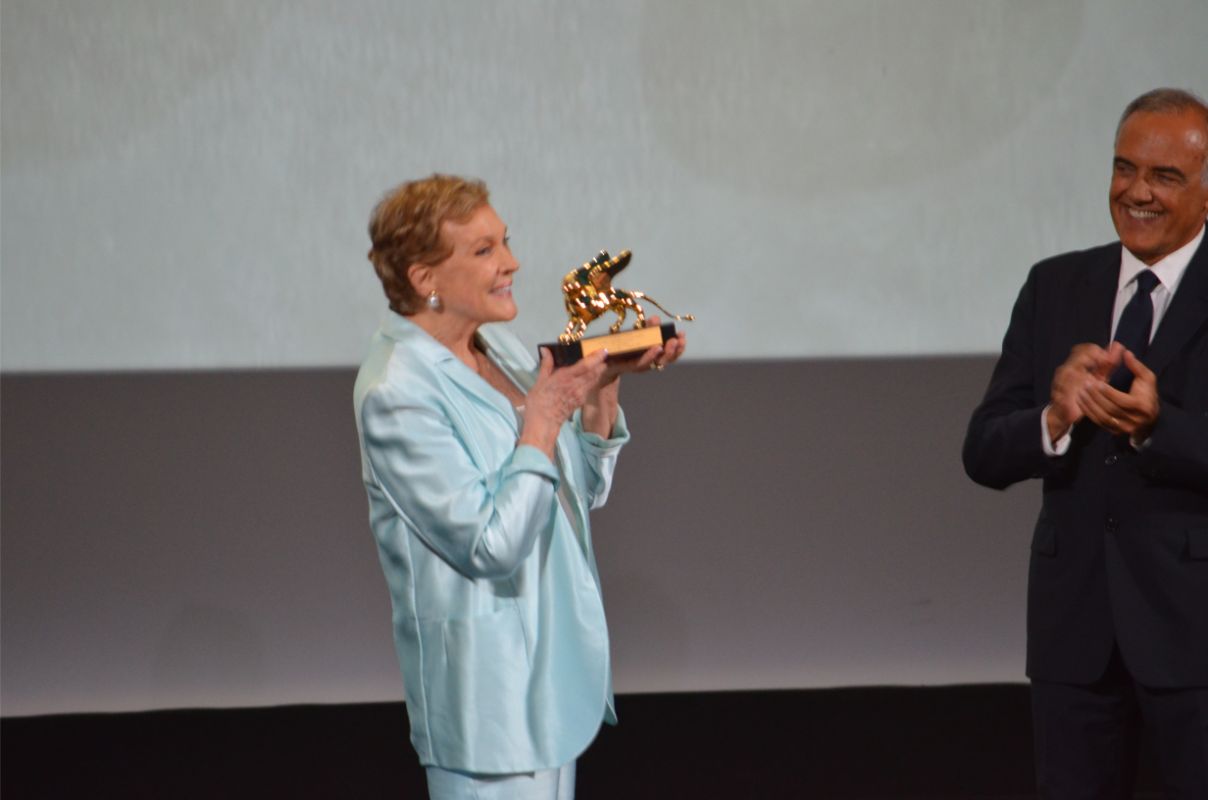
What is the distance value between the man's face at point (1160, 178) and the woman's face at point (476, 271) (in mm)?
814

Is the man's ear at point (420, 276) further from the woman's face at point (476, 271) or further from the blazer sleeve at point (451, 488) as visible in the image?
the blazer sleeve at point (451, 488)

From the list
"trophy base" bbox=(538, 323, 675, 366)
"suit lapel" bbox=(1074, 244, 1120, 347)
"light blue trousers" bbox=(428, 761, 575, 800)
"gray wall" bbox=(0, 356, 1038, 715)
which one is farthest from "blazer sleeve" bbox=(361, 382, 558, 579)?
"gray wall" bbox=(0, 356, 1038, 715)

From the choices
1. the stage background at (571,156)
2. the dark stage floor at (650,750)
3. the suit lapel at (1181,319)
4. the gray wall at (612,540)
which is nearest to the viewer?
the suit lapel at (1181,319)

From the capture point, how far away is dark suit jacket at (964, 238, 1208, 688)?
1.74 m

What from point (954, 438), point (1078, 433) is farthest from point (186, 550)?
point (1078, 433)

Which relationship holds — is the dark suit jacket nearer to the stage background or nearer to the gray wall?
the stage background

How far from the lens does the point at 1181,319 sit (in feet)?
5.79

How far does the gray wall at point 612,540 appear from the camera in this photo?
3471mm

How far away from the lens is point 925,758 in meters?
3.13

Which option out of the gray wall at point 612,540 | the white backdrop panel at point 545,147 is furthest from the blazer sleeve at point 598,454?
the gray wall at point 612,540

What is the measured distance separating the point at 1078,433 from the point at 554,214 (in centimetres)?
133

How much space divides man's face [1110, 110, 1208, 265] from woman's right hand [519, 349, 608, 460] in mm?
731

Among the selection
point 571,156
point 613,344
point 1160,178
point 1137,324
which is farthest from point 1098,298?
point 571,156

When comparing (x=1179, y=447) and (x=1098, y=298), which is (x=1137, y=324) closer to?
(x=1098, y=298)
